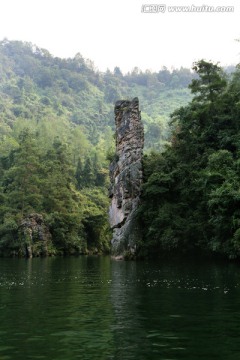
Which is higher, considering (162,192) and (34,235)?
(162,192)

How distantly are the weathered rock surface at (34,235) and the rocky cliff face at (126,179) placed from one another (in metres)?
14.5

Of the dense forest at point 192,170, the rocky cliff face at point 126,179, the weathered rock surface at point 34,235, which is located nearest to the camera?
the dense forest at point 192,170

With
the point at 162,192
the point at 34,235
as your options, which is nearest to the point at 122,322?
the point at 162,192

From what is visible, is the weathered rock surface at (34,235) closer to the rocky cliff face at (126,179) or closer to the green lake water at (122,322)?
the rocky cliff face at (126,179)

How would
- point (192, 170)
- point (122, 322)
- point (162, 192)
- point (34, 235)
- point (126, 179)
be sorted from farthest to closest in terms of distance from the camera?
point (34, 235), point (126, 179), point (162, 192), point (192, 170), point (122, 322)

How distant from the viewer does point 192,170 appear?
163 ft

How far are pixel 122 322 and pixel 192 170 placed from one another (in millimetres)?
38412

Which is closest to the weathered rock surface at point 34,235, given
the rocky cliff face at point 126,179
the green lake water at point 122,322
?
the rocky cliff face at point 126,179

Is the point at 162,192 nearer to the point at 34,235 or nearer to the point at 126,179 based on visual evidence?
the point at 126,179

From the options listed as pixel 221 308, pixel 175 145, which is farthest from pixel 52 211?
pixel 221 308

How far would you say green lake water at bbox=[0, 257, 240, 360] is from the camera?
9.34 metres

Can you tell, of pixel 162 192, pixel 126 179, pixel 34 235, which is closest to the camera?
pixel 162 192

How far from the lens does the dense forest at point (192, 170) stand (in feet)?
155

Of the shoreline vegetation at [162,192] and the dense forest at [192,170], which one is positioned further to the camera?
the dense forest at [192,170]
